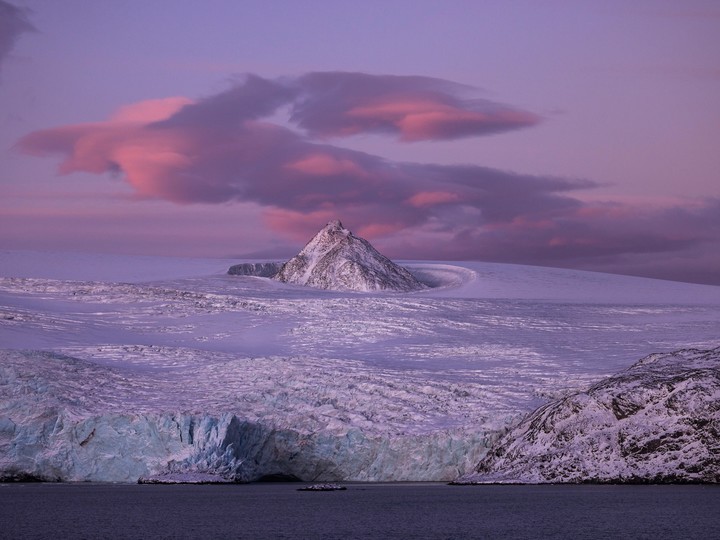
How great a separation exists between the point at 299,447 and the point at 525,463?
698 cm

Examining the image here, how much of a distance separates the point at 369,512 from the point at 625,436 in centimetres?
850

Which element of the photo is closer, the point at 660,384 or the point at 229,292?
the point at 660,384

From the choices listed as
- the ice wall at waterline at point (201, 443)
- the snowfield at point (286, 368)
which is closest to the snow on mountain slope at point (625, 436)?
the snowfield at point (286, 368)

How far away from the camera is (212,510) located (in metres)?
26.1

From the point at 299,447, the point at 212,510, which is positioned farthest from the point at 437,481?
the point at 212,510

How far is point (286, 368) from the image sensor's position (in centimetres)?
3828

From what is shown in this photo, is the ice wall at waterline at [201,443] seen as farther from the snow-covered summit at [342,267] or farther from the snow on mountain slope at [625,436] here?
the snow-covered summit at [342,267]

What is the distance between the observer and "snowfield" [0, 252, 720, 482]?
32.9 metres

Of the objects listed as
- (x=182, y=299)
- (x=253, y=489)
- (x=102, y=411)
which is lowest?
(x=253, y=489)

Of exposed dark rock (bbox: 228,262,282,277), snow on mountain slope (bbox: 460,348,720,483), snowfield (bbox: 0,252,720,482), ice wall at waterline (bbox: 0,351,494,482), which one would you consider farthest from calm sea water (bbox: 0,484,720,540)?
exposed dark rock (bbox: 228,262,282,277)

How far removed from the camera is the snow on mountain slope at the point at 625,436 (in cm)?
2973

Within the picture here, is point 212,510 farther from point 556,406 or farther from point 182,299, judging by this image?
point 182,299

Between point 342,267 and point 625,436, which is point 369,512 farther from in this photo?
point 342,267

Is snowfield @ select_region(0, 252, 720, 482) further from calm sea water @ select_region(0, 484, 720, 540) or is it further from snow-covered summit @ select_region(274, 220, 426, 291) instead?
snow-covered summit @ select_region(274, 220, 426, 291)
